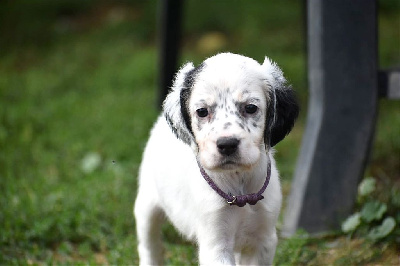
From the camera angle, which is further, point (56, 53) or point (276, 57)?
point (56, 53)

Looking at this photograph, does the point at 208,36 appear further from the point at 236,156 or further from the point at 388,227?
the point at 236,156

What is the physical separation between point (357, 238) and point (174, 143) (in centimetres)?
155

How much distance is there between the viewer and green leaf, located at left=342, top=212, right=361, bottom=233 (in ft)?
15.4

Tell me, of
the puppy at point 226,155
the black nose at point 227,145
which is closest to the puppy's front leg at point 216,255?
the puppy at point 226,155

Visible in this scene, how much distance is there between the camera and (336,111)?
4.82 m

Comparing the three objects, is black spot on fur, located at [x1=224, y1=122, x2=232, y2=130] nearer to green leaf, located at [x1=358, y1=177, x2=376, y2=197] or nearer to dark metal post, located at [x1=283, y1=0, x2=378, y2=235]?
dark metal post, located at [x1=283, y1=0, x2=378, y2=235]

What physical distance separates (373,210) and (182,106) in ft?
6.21

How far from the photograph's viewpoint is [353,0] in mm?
4688

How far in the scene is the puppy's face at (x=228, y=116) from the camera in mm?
3094

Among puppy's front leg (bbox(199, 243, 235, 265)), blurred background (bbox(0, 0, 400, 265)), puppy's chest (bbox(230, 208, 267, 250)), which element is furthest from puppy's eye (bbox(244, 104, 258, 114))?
blurred background (bbox(0, 0, 400, 265))

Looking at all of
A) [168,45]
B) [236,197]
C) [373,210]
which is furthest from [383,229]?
[168,45]

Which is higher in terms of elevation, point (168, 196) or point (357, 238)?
point (168, 196)

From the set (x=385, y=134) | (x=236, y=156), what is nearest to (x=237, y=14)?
(x=385, y=134)

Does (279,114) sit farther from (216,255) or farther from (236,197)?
(216,255)
